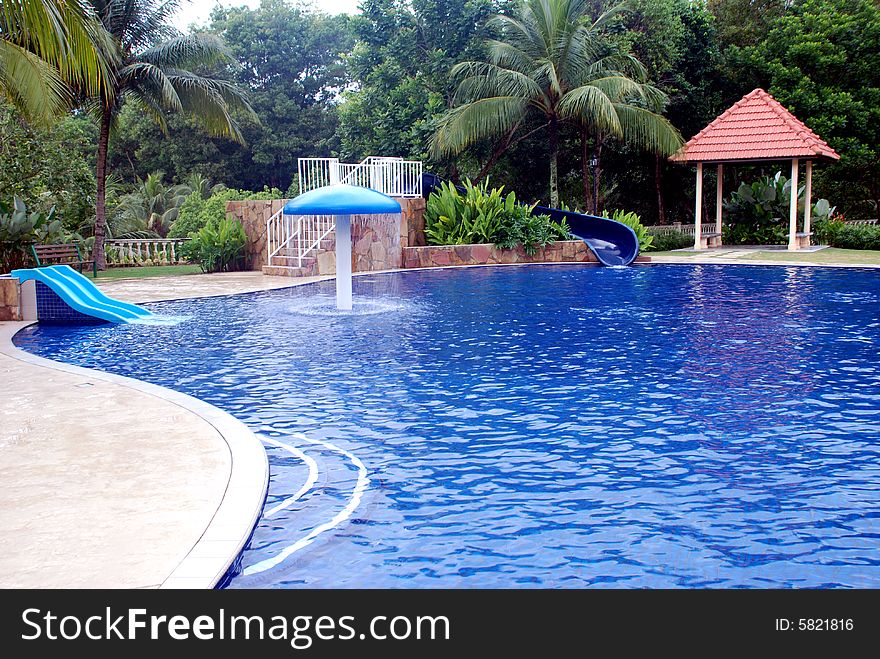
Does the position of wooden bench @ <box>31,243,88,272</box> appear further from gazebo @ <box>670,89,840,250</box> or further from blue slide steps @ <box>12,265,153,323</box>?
gazebo @ <box>670,89,840,250</box>

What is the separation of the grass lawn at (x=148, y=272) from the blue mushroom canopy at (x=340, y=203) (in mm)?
9132

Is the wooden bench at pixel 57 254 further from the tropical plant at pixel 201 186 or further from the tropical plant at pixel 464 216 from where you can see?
the tropical plant at pixel 201 186

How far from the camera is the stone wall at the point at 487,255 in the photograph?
2419cm

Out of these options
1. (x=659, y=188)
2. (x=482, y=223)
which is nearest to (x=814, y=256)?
(x=482, y=223)

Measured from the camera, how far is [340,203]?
1402 cm

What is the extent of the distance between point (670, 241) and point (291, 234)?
13.5 meters

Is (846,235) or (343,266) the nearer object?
(343,266)

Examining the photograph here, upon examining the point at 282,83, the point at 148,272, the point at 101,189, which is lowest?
the point at 148,272

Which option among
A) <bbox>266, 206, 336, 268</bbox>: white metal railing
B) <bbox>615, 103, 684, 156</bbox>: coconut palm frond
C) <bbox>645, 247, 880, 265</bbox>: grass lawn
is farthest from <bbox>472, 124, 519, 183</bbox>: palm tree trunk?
<bbox>266, 206, 336, 268</bbox>: white metal railing

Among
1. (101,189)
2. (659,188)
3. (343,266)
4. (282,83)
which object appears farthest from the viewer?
(282,83)

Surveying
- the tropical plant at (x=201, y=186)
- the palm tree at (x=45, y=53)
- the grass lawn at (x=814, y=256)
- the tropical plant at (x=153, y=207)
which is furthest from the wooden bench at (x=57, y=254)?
the grass lawn at (x=814, y=256)

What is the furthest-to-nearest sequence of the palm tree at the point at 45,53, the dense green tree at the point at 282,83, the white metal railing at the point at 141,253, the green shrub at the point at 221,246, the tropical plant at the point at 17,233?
the dense green tree at the point at 282,83
the white metal railing at the point at 141,253
the green shrub at the point at 221,246
the tropical plant at the point at 17,233
the palm tree at the point at 45,53

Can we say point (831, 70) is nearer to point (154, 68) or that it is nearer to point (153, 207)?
point (154, 68)
